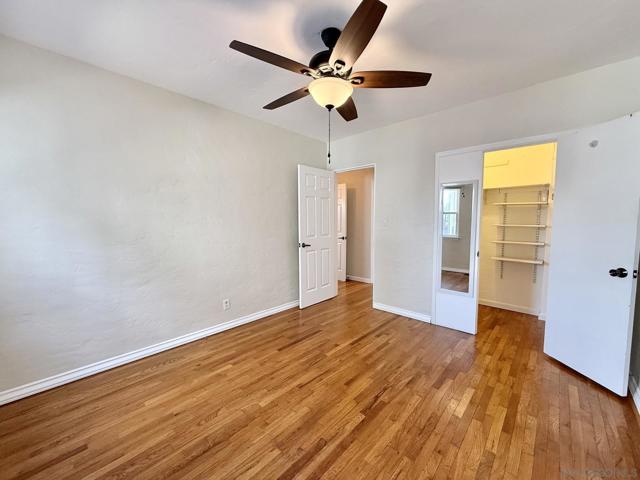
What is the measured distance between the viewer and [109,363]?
90.5 inches

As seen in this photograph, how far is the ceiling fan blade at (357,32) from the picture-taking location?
45.6 inches

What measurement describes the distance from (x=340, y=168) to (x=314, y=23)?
98.4 inches

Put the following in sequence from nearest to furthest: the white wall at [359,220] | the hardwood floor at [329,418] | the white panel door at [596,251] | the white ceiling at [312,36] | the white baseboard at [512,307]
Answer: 1. the hardwood floor at [329,418]
2. the white ceiling at [312,36]
3. the white panel door at [596,251]
4. the white baseboard at [512,307]
5. the white wall at [359,220]

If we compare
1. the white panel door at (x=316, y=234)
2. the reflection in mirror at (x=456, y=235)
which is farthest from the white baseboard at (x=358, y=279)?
the reflection in mirror at (x=456, y=235)

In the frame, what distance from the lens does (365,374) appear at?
7.16ft

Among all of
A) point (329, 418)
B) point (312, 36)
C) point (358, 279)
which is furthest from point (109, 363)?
point (358, 279)

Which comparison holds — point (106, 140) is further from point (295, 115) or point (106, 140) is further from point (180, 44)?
point (295, 115)

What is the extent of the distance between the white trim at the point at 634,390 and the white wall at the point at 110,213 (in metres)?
3.48

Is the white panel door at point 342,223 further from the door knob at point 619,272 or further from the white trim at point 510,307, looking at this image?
the door knob at point 619,272

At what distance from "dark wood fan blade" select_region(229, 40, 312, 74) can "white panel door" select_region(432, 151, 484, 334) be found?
2102mm

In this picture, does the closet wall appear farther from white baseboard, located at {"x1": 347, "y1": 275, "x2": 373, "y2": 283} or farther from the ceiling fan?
the ceiling fan

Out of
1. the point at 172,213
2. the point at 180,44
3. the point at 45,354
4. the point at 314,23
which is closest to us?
the point at 314,23

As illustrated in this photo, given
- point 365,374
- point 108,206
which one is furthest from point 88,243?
point 365,374

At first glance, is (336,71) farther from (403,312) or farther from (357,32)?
(403,312)
